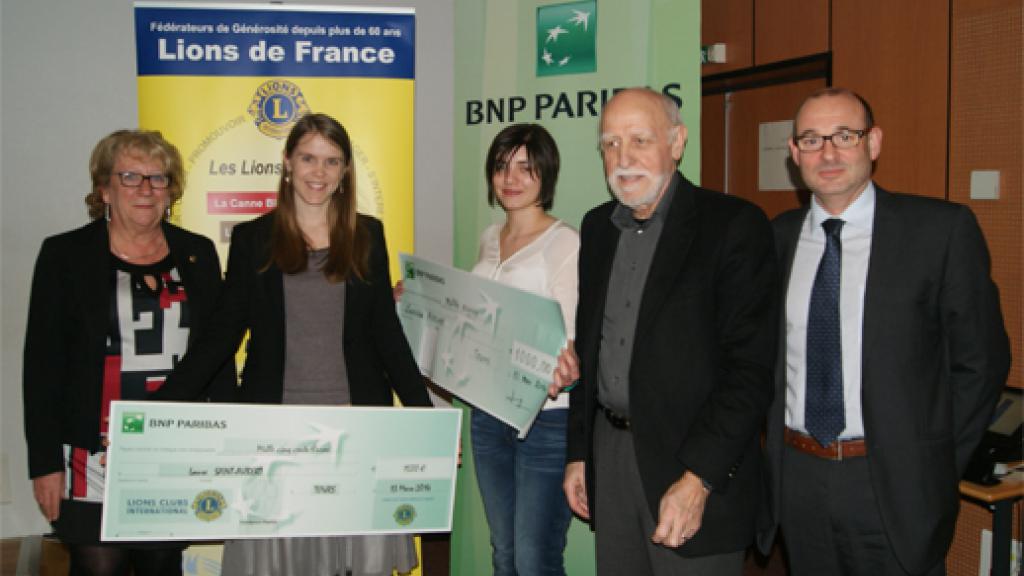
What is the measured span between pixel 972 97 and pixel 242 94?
11.9 feet

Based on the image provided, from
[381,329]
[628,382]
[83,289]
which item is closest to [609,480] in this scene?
[628,382]

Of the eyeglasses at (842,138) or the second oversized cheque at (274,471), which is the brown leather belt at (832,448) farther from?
the second oversized cheque at (274,471)

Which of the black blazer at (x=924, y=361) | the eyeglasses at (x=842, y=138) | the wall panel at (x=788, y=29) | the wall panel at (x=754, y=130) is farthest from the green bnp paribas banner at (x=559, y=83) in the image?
the wall panel at (x=754, y=130)

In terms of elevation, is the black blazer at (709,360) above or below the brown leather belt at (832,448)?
above

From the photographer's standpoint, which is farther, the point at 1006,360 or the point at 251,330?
the point at 251,330

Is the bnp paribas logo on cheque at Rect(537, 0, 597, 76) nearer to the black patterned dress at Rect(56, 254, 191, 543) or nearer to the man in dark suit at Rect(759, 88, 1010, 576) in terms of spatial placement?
the man in dark suit at Rect(759, 88, 1010, 576)

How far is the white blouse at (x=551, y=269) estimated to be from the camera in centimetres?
289

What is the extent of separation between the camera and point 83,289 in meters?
2.70

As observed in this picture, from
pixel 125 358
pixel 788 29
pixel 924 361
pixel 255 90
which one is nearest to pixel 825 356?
pixel 924 361

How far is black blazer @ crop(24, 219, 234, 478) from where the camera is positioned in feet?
8.79

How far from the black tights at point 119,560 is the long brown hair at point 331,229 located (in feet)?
3.78

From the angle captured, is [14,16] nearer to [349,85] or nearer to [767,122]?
[349,85]

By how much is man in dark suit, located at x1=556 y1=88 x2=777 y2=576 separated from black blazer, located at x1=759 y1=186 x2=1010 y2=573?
36 cm

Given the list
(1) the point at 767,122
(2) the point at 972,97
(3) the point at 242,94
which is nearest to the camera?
(3) the point at 242,94
